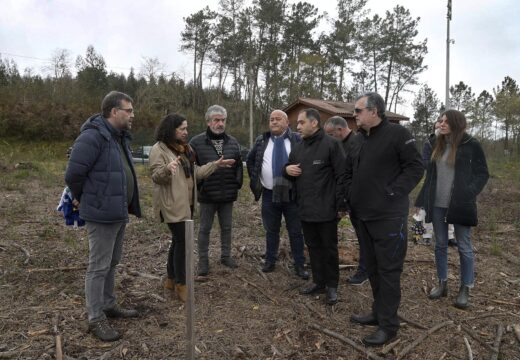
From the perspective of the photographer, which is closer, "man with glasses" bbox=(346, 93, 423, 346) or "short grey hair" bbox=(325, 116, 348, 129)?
"man with glasses" bbox=(346, 93, 423, 346)

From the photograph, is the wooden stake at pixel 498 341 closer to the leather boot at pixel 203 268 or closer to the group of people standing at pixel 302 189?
the group of people standing at pixel 302 189

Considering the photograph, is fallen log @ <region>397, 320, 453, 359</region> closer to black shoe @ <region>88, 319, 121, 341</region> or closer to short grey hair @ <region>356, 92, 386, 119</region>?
A: short grey hair @ <region>356, 92, 386, 119</region>

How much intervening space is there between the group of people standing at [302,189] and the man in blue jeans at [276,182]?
13mm

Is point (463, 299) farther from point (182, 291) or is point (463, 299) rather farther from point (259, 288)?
point (182, 291)

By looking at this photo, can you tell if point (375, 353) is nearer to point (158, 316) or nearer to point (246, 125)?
point (158, 316)

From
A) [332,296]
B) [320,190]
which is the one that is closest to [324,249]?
[332,296]

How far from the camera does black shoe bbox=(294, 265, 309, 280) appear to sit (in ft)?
16.3

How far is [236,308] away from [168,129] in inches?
78.6

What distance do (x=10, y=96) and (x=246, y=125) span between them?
19908mm

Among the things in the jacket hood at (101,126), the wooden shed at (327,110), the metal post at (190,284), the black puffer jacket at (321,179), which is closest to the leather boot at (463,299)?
the black puffer jacket at (321,179)

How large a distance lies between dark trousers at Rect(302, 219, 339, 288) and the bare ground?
28 cm

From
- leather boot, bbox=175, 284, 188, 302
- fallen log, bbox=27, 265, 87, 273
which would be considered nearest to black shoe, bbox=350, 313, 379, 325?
leather boot, bbox=175, 284, 188, 302

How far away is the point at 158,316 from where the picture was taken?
3906 millimetres

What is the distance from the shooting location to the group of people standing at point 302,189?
333 cm
